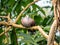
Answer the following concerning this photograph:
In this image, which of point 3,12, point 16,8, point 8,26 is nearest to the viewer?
point 8,26

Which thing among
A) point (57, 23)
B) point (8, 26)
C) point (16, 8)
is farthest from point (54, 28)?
point (16, 8)

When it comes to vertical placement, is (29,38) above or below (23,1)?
below

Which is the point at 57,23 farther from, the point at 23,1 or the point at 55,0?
the point at 23,1

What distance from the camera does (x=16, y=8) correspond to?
0.99 m

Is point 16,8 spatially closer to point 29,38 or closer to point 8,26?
Answer: point 29,38

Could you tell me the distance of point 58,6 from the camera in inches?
15.3

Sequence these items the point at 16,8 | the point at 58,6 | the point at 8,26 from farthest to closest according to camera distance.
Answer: the point at 16,8, the point at 8,26, the point at 58,6

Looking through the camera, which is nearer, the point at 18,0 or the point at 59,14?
the point at 59,14

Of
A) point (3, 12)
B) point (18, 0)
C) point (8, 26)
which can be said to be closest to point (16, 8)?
point (18, 0)

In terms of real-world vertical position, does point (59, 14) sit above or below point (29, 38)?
above

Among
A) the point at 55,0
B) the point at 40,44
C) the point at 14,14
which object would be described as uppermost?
the point at 55,0

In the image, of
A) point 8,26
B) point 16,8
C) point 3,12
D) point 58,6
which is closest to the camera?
point 58,6

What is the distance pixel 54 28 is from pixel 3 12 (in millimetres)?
739

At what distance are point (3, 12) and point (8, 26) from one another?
48cm
